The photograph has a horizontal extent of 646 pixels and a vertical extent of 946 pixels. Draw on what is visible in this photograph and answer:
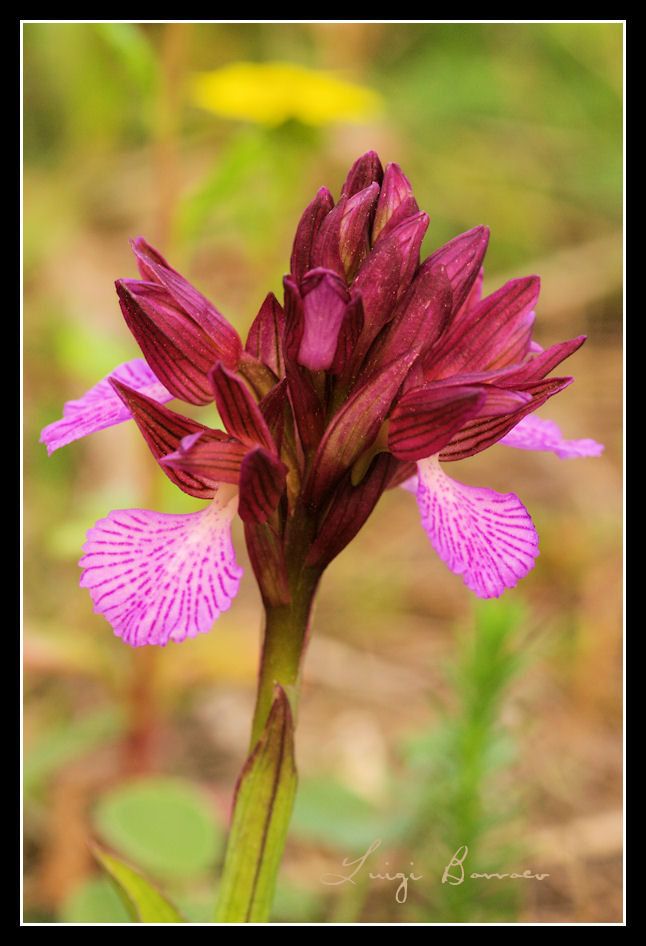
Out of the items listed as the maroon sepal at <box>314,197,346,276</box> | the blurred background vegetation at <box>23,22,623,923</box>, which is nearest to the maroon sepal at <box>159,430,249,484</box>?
the maroon sepal at <box>314,197,346,276</box>

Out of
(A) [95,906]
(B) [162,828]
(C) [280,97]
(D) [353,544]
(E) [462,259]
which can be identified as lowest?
(A) [95,906]

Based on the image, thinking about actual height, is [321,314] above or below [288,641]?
above

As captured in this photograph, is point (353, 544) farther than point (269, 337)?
Yes

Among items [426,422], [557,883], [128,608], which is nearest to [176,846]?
[557,883]

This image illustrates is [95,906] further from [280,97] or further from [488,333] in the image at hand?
[280,97]

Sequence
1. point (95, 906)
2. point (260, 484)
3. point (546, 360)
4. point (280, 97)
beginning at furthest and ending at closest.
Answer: point (280, 97)
point (95, 906)
point (546, 360)
point (260, 484)

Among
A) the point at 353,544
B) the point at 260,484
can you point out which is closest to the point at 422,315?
the point at 260,484

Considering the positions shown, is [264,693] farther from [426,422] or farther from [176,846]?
[176,846]

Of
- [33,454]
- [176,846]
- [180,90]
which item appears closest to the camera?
[176,846]
